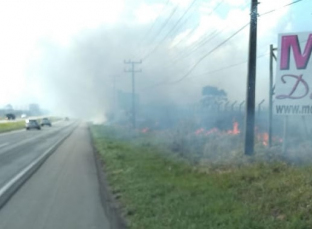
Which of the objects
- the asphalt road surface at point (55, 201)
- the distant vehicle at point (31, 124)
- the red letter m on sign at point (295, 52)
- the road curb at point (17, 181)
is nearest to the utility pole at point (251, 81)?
the red letter m on sign at point (295, 52)

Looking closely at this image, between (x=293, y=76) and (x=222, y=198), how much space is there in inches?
189

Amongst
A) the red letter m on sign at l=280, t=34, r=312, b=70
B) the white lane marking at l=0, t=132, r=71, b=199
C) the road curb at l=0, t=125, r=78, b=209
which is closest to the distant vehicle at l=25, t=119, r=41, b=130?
the white lane marking at l=0, t=132, r=71, b=199

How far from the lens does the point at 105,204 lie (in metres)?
10.5

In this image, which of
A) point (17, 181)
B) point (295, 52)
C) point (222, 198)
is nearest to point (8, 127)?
point (17, 181)

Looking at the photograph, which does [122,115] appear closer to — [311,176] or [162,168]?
[162,168]

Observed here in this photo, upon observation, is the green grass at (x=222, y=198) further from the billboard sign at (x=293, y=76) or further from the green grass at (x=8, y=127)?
the green grass at (x=8, y=127)

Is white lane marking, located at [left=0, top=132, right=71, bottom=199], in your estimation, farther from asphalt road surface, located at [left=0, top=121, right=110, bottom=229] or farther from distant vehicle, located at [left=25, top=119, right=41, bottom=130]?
distant vehicle, located at [left=25, top=119, right=41, bottom=130]

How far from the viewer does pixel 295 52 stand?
12.5 metres

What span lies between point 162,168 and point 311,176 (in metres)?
7.52

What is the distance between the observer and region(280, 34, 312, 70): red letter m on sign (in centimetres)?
1230

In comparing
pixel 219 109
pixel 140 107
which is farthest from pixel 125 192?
pixel 140 107

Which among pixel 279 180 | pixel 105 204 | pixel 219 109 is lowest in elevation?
pixel 105 204

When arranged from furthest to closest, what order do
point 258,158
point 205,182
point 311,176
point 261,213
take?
point 258,158 < point 205,182 < point 311,176 < point 261,213

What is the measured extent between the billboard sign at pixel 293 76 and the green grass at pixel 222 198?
75.9 inches
